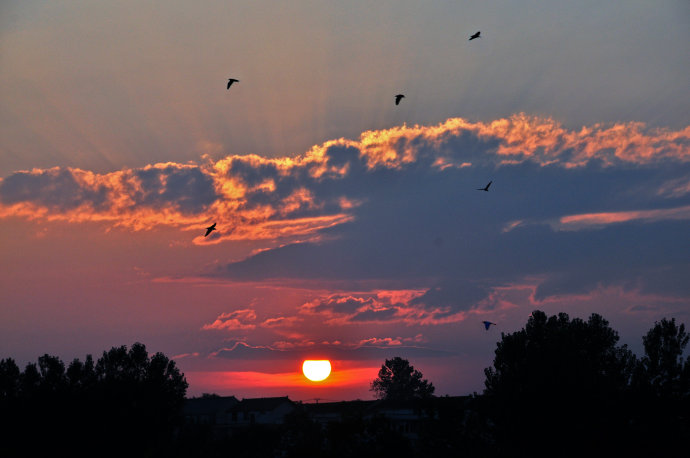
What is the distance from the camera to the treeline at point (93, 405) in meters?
74.5

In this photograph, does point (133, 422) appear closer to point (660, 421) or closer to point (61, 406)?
point (61, 406)

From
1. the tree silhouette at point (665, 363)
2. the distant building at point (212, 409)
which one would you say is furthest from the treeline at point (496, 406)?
Result: the distant building at point (212, 409)

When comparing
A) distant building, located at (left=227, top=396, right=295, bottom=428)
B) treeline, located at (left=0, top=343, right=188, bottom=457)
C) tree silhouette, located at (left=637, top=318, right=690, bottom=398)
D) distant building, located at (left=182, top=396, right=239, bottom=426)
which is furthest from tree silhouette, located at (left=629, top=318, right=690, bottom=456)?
distant building, located at (left=182, top=396, right=239, bottom=426)

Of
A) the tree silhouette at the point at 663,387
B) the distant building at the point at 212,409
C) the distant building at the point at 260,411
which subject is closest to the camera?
the tree silhouette at the point at 663,387

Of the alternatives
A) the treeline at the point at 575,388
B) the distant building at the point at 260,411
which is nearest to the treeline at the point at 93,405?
the treeline at the point at 575,388

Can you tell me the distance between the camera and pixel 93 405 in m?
77.4

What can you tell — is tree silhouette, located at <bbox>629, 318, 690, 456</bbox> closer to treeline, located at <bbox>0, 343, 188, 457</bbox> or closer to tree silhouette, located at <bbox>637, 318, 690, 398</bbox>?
tree silhouette, located at <bbox>637, 318, 690, 398</bbox>

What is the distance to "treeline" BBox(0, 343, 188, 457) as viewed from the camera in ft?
244

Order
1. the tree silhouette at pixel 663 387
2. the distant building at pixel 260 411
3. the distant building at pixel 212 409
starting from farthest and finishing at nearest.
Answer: the distant building at pixel 212 409, the distant building at pixel 260 411, the tree silhouette at pixel 663 387

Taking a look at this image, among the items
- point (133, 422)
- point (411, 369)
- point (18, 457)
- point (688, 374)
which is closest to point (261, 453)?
point (133, 422)

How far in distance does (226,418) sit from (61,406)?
63.5m

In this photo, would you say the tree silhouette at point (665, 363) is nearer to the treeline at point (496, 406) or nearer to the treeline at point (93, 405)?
the treeline at point (496, 406)

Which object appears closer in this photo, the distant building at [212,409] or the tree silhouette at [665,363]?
the tree silhouette at [665,363]

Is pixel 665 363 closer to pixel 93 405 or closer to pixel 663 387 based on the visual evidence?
pixel 663 387
